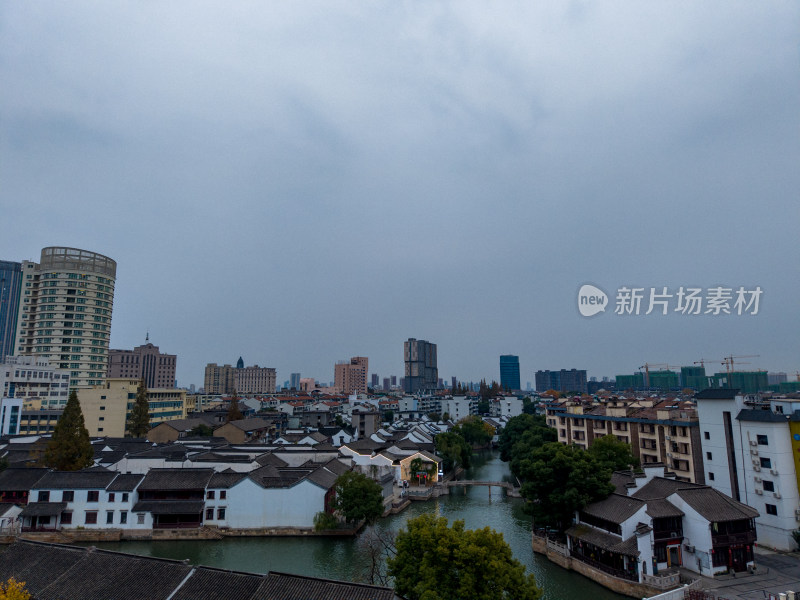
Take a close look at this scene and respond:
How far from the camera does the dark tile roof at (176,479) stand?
27.2m

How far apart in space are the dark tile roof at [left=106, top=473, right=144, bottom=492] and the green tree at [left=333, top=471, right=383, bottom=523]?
444 inches

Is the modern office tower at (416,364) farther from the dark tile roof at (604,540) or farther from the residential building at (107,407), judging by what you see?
the dark tile roof at (604,540)

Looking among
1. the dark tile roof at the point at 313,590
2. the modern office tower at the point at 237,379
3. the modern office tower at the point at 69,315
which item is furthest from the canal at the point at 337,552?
the modern office tower at the point at 237,379

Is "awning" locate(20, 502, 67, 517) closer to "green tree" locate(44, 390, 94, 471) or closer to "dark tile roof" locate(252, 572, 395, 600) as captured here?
"green tree" locate(44, 390, 94, 471)

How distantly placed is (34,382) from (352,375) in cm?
11403

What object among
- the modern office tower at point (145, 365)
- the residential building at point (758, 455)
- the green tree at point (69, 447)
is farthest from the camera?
the modern office tower at point (145, 365)

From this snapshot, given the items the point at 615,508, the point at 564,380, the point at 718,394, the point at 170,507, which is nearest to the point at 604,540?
the point at 615,508

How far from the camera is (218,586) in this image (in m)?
13.9

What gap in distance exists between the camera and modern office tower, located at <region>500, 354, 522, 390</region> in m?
192

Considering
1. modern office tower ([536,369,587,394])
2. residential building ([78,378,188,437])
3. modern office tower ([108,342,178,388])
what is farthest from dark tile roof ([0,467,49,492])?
modern office tower ([536,369,587,394])

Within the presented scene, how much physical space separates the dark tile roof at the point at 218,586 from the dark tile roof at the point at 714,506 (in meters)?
16.1

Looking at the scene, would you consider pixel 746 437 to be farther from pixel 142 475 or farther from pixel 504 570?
pixel 142 475

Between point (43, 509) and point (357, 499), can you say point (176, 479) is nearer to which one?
point (43, 509)

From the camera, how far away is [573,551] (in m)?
20.9
